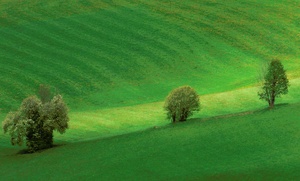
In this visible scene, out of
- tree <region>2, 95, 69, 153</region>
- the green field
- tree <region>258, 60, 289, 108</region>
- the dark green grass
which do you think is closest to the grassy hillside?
the green field

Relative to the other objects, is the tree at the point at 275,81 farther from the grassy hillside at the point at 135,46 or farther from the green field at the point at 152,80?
the grassy hillside at the point at 135,46

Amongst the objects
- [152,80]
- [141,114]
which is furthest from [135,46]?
[141,114]

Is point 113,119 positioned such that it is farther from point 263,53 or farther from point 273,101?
point 263,53

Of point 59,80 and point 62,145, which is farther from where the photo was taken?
point 59,80

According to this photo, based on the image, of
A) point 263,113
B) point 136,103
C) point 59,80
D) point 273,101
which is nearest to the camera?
point 263,113

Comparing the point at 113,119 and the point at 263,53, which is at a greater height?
the point at 263,53

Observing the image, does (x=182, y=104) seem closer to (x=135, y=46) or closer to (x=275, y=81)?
(x=275, y=81)

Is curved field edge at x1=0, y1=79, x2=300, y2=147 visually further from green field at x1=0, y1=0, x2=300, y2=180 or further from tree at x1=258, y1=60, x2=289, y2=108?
tree at x1=258, y1=60, x2=289, y2=108

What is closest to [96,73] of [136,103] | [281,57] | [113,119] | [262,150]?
[136,103]
